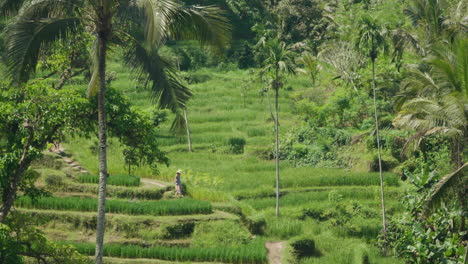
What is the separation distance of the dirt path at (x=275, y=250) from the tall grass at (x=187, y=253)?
736mm

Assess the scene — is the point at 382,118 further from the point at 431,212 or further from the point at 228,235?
the point at 431,212

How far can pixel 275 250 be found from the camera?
24250mm

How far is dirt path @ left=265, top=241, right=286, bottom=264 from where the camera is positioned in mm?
23172

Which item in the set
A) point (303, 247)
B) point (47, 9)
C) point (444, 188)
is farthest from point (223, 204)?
point (47, 9)

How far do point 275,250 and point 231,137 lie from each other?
40.8ft

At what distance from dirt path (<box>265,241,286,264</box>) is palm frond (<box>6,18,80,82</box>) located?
1182 centimetres

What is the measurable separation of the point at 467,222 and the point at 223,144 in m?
14.7

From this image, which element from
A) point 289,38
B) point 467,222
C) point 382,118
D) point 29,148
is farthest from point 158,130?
point 29,148

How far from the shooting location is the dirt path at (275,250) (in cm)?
2317

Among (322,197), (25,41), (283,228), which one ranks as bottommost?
(283,228)

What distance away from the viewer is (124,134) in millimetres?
19188

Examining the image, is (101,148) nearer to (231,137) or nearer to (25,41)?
(25,41)

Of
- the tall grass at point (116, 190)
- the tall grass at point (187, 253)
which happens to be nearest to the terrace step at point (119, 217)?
the tall grass at point (187, 253)

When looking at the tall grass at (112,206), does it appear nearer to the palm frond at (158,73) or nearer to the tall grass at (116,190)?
the tall grass at (116,190)
